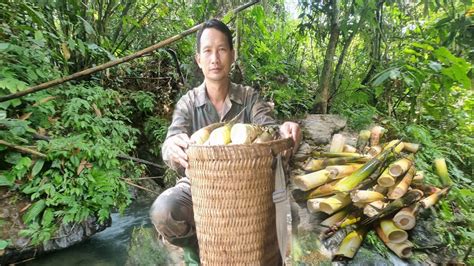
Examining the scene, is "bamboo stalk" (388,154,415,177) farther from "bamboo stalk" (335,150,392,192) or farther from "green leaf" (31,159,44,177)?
"green leaf" (31,159,44,177)

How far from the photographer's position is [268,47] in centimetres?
590

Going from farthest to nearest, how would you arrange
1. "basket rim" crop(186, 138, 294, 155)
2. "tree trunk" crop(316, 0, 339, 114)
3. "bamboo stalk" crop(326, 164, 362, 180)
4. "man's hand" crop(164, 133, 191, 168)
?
"tree trunk" crop(316, 0, 339, 114)
"bamboo stalk" crop(326, 164, 362, 180)
"man's hand" crop(164, 133, 191, 168)
"basket rim" crop(186, 138, 294, 155)

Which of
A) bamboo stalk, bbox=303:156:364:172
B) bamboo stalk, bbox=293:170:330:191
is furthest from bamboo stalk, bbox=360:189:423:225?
bamboo stalk, bbox=303:156:364:172

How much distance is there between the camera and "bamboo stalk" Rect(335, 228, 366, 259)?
2336mm

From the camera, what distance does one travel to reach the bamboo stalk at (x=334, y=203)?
2.56 meters

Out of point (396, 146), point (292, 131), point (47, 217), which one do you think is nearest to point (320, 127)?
point (396, 146)

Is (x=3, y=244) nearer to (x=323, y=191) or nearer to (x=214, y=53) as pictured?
(x=214, y=53)

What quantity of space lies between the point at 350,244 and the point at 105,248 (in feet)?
8.12

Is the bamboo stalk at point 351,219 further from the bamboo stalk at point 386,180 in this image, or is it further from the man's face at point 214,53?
the man's face at point 214,53

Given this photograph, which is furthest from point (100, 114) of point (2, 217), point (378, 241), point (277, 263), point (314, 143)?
point (378, 241)

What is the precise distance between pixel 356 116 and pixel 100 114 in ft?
11.5

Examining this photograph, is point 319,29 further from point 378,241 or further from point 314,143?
point 378,241

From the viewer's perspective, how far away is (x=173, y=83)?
5637 mm

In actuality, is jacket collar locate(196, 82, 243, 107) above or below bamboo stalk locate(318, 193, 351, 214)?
above
